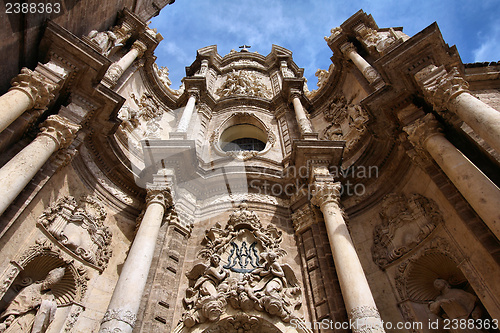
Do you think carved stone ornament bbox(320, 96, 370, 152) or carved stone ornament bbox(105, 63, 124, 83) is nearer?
carved stone ornament bbox(105, 63, 124, 83)

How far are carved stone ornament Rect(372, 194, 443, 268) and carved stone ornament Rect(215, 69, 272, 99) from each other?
32.3 feet

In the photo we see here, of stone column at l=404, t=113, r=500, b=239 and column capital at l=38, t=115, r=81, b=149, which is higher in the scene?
column capital at l=38, t=115, r=81, b=149

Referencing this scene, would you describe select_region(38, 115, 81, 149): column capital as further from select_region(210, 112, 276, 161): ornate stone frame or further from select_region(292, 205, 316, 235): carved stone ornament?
select_region(292, 205, 316, 235): carved stone ornament

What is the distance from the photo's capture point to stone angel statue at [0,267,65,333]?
6.30m

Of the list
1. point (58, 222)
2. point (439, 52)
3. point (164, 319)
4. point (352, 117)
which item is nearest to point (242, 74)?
point (352, 117)

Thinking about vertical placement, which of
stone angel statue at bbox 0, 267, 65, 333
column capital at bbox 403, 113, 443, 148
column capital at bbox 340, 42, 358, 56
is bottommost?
stone angel statue at bbox 0, 267, 65, 333

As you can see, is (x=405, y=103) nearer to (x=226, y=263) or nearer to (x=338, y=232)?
(x=338, y=232)

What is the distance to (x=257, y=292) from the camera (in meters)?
7.16

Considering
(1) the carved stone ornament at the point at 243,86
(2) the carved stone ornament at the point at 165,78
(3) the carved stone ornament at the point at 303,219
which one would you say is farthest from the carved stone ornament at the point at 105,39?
(3) the carved stone ornament at the point at 303,219

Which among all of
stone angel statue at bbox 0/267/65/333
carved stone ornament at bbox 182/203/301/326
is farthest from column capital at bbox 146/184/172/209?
stone angel statue at bbox 0/267/65/333

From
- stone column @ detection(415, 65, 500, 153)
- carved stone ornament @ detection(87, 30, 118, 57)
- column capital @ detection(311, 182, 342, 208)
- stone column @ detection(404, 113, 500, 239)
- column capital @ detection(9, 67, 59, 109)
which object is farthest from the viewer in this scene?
carved stone ornament @ detection(87, 30, 118, 57)

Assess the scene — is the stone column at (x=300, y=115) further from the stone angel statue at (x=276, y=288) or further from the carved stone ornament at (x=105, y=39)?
the carved stone ornament at (x=105, y=39)

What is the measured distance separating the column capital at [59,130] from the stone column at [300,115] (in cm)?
741

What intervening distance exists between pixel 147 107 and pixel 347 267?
10704 mm
